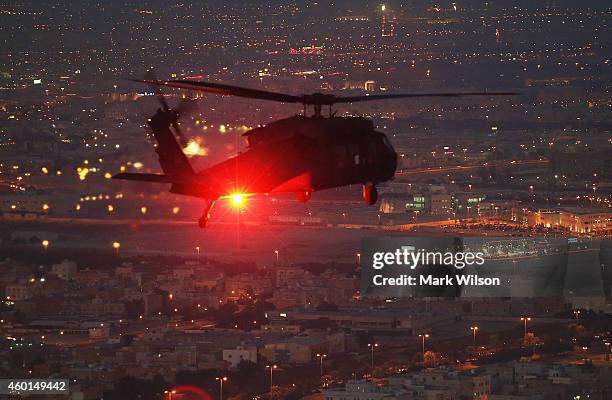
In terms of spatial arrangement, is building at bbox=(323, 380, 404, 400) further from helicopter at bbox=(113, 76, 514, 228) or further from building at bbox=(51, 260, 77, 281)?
helicopter at bbox=(113, 76, 514, 228)

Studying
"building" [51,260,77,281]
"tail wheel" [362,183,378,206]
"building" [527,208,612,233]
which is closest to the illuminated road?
"building" [527,208,612,233]

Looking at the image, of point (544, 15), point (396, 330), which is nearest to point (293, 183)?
point (396, 330)

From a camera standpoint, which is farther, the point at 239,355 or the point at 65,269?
the point at 65,269

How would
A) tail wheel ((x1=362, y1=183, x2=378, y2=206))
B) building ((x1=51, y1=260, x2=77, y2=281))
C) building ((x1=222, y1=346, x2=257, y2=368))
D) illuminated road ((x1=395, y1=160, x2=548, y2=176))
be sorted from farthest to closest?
illuminated road ((x1=395, y1=160, x2=548, y2=176)) < building ((x1=51, y1=260, x2=77, y2=281)) < building ((x1=222, y1=346, x2=257, y2=368)) < tail wheel ((x1=362, y1=183, x2=378, y2=206))

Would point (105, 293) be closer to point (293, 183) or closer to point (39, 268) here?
point (39, 268)

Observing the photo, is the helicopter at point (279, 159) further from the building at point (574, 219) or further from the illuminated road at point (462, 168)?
the illuminated road at point (462, 168)

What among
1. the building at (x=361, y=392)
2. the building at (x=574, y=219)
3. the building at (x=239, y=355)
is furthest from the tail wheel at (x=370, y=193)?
the building at (x=574, y=219)

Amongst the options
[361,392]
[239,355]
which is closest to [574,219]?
[239,355]

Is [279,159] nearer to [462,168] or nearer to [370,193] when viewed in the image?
[370,193]

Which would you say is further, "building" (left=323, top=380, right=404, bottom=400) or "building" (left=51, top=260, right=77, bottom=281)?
"building" (left=51, top=260, right=77, bottom=281)
